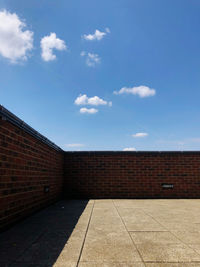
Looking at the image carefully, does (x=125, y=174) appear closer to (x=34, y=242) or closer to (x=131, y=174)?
(x=131, y=174)

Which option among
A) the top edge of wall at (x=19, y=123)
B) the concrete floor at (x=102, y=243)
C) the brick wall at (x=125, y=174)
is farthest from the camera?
the brick wall at (x=125, y=174)

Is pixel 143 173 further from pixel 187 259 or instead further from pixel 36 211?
pixel 187 259

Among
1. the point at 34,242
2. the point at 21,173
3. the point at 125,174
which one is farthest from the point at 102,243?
the point at 125,174

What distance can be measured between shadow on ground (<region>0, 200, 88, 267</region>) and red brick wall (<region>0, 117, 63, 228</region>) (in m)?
0.44

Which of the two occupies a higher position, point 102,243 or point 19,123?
point 19,123

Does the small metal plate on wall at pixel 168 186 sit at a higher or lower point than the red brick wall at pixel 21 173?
lower

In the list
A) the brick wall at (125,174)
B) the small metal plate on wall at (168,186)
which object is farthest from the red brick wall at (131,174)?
the small metal plate on wall at (168,186)

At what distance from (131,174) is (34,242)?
7215 millimetres

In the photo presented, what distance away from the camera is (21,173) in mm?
4805

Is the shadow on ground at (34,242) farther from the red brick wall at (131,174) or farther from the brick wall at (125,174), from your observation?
the red brick wall at (131,174)

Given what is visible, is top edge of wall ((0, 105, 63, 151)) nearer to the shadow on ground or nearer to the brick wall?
the brick wall

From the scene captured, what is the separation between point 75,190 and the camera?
962 cm

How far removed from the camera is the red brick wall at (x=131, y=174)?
956 cm

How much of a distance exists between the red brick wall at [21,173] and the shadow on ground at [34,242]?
1.43 ft
